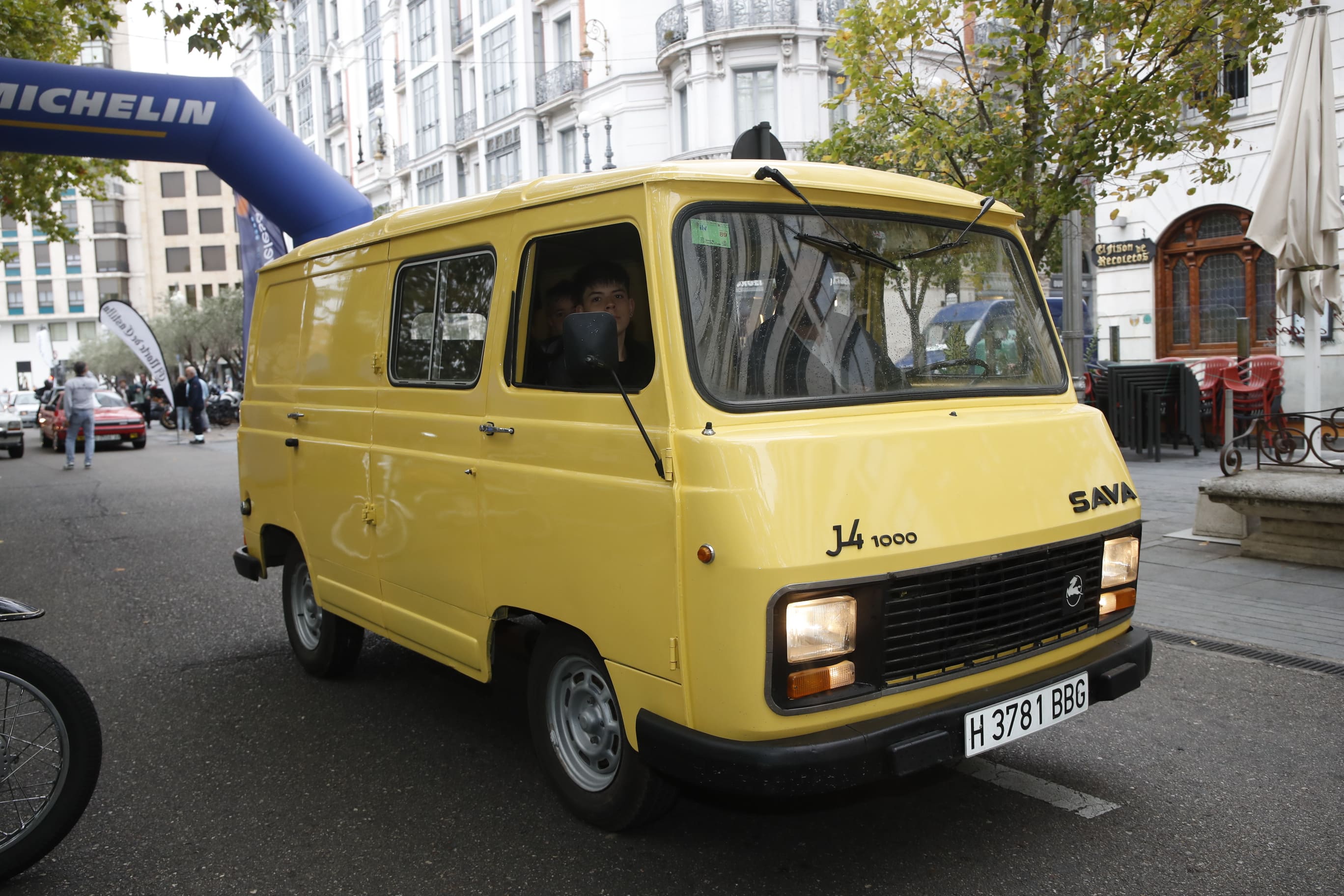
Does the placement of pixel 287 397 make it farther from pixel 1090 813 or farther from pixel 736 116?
pixel 736 116

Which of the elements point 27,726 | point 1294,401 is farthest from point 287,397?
point 1294,401

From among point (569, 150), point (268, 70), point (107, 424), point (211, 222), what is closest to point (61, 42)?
point (107, 424)

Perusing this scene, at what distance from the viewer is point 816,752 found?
117 inches

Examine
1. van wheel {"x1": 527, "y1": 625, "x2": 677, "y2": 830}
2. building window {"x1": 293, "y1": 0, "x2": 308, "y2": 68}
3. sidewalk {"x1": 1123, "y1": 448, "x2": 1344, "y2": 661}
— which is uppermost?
building window {"x1": 293, "y1": 0, "x2": 308, "y2": 68}

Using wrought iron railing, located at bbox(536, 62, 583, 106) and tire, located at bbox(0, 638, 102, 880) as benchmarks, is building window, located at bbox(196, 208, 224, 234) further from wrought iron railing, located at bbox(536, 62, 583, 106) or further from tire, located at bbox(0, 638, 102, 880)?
tire, located at bbox(0, 638, 102, 880)

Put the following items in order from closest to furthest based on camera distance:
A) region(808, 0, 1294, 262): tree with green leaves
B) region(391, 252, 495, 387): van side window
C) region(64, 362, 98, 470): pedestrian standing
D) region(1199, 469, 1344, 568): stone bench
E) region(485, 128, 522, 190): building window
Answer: region(391, 252, 495, 387): van side window, region(1199, 469, 1344, 568): stone bench, region(808, 0, 1294, 262): tree with green leaves, region(64, 362, 98, 470): pedestrian standing, region(485, 128, 522, 190): building window

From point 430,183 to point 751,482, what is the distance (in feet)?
149

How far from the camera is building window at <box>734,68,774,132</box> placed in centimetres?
3102

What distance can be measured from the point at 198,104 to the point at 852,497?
8.45m

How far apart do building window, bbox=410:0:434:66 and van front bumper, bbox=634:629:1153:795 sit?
148ft

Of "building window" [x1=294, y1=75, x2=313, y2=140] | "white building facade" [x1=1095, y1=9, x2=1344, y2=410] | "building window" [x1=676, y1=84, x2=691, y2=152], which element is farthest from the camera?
"building window" [x1=294, y1=75, x2=313, y2=140]

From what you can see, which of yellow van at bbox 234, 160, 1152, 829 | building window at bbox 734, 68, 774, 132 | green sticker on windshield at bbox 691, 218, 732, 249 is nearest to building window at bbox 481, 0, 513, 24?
building window at bbox 734, 68, 774, 132

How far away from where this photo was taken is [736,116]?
31.1 meters

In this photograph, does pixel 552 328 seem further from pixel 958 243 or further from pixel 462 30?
pixel 462 30
